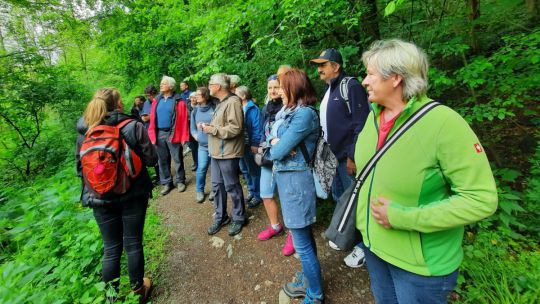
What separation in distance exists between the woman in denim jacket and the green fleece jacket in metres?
0.84

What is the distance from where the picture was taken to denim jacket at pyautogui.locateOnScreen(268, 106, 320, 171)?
209 centimetres

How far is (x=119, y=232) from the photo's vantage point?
2.49m

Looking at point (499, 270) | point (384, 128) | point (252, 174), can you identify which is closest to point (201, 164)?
point (252, 174)

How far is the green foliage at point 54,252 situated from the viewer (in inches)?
80.4

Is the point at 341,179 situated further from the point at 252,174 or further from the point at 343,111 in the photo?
the point at 252,174

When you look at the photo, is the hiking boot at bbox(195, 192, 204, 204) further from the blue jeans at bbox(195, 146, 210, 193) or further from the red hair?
the red hair

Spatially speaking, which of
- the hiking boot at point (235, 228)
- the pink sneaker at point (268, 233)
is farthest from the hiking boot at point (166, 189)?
the pink sneaker at point (268, 233)

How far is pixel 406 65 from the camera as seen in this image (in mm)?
1200

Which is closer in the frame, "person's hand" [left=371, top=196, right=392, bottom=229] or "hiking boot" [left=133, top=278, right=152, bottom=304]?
"person's hand" [left=371, top=196, right=392, bottom=229]

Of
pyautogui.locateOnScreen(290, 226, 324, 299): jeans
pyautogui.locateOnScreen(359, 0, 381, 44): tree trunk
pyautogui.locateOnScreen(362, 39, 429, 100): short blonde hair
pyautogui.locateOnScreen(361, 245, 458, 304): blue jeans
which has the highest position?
pyautogui.locateOnScreen(359, 0, 381, 44): tree trunk

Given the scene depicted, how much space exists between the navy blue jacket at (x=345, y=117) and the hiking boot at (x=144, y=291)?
252 centimetres

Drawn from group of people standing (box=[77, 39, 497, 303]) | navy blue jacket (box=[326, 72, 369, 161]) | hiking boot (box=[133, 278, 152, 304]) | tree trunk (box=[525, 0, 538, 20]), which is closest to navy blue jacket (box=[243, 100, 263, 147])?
group of people standing (box=[77, 39, 497, 303])

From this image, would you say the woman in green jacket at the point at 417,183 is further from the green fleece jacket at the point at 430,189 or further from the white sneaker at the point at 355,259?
the white sneaker at the point at 355,259

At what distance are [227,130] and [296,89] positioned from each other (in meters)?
1.56
